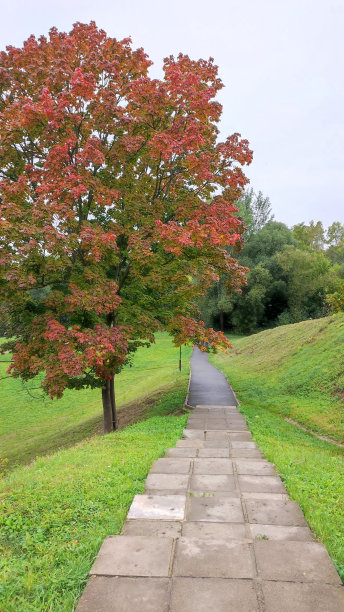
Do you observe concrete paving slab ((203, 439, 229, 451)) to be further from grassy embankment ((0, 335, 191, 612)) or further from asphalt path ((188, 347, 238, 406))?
asphalt path ((188, 347, 238, 406))

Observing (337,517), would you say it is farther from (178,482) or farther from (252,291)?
(252,291)

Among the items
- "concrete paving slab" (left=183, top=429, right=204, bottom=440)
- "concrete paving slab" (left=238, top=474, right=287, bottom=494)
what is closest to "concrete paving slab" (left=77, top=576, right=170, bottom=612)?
"concrete paving slab" (left=238, top=474, right=287, bottom=494)

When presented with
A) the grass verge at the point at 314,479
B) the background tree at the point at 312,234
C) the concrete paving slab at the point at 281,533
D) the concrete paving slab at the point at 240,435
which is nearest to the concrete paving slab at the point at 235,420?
the grass verge at the point at 314,479

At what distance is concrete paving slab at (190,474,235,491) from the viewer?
5.30 metres

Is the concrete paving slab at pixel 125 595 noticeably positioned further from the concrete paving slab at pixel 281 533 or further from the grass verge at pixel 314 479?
the grass verge at pixel 314 479

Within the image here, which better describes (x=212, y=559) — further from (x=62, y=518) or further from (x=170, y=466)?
(x=170, y=466)

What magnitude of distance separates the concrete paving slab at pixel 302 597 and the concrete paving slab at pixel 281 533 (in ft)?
2.62

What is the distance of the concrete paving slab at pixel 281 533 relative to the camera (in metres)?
3.87

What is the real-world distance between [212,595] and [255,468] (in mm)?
3454

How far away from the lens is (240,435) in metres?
9.29

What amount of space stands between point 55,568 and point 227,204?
9.35 meters

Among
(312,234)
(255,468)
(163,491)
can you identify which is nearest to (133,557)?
(163,491)

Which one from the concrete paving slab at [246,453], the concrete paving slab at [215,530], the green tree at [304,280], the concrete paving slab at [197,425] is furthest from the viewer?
the green tree at [304,280]

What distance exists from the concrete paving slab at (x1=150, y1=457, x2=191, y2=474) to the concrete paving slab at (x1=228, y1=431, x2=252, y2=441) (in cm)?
272
